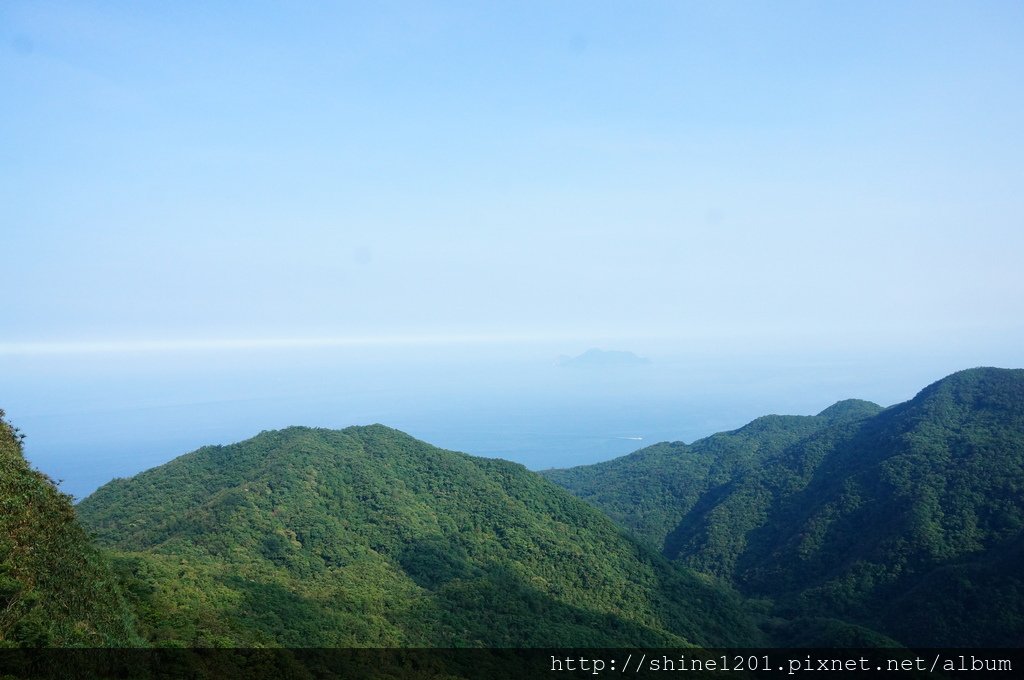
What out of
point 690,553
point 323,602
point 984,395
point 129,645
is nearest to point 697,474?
point 690,553

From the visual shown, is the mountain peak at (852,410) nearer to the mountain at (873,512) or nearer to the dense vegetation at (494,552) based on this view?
the mountain at (873,512)

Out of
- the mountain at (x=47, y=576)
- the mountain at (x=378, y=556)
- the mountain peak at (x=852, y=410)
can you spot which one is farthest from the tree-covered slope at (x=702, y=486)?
the mountain at (x=47, y=576)

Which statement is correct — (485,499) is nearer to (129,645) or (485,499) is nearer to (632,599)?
(632,599)

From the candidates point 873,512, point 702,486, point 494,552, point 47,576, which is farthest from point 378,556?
point 702,486

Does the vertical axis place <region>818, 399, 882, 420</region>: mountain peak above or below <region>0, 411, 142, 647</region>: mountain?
below

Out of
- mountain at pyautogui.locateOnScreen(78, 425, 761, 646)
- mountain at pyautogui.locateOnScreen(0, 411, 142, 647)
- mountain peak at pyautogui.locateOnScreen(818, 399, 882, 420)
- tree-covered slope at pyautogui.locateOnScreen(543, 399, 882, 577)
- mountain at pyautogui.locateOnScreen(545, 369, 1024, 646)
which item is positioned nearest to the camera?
mountain at pyautogui.locateOnScreen(0, 411, 142, 647)

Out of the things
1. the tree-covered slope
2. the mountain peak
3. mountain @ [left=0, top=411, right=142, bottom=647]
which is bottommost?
the tree-covered slope

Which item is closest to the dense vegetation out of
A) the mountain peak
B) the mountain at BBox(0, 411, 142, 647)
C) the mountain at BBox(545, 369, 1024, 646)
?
the mountain at BBox(0, 411, 142, 647)

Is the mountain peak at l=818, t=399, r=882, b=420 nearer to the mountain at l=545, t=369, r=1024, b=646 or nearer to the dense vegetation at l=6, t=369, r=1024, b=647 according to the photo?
the mountain at l=545, t=369, r=1024, b=646
